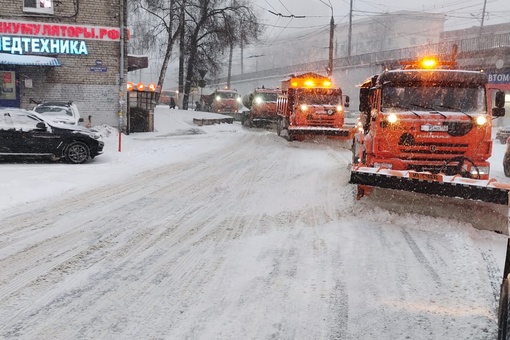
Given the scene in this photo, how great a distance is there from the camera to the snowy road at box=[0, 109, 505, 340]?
3693 millimetres

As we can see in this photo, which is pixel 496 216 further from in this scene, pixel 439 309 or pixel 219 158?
pixel 219 158

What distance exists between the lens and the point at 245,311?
392cm

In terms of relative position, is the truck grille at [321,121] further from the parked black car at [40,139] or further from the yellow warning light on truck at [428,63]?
the parked black car at [40,139]

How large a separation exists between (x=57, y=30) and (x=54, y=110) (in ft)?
18.1

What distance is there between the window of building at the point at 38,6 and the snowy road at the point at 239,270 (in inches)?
572

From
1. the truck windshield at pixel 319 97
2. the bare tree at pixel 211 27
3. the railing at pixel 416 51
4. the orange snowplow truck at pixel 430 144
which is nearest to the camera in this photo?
the orange snowplow truck at pixel 430 144

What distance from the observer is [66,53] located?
20.3 metres

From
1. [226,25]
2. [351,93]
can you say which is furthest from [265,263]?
[351,93]

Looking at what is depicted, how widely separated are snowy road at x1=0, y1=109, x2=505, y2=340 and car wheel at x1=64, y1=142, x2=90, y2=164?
4.19 metres

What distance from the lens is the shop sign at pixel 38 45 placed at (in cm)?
1980

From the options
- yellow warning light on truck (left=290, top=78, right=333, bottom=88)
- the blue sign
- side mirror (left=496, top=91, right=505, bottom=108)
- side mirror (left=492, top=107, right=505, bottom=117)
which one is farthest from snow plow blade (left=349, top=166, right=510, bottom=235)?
the blue sign

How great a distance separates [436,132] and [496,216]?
1.63 meters

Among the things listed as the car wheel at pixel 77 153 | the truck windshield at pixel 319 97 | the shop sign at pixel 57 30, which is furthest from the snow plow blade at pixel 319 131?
the shop sign at pixel 57 30

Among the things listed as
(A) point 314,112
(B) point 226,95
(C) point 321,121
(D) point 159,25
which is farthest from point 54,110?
(B) point 226,95
